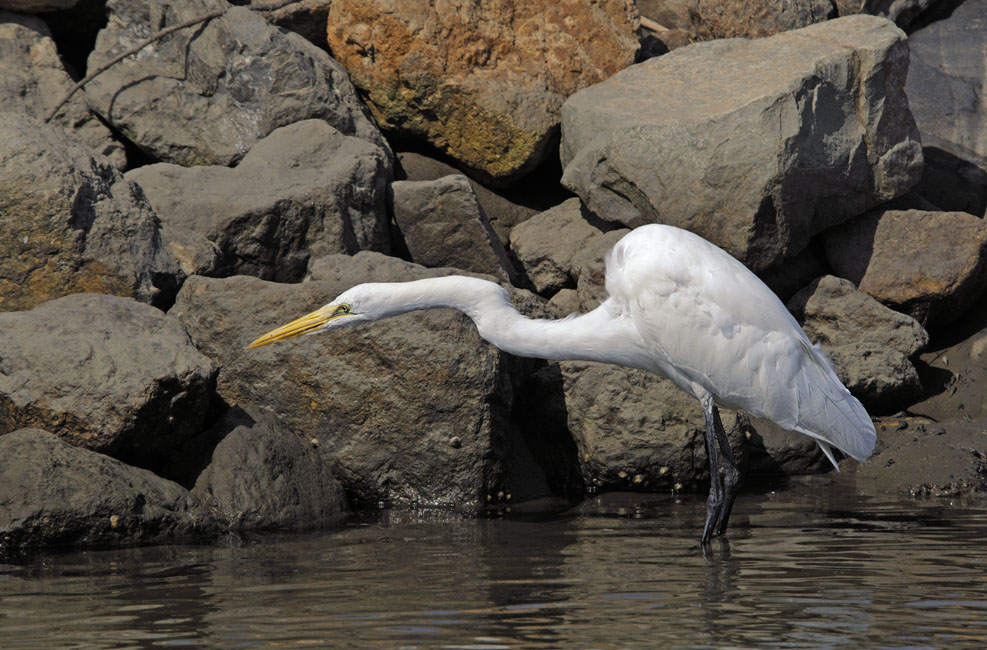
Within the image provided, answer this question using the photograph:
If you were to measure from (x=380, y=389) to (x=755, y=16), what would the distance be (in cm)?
530

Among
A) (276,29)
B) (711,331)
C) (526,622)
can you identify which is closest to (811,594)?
(526,622)

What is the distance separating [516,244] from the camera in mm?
9352

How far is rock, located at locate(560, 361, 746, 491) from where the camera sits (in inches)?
282

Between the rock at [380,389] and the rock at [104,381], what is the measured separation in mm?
651

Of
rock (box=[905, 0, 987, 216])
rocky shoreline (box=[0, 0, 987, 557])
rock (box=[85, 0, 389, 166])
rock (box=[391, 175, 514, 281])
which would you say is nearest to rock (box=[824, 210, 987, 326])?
rocky shoreline (box=[0, 0, 987, 557])

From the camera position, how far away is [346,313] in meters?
5.62

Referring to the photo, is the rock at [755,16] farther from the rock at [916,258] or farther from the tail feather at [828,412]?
the tail feather at [828,412]

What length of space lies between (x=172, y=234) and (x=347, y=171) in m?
1.34

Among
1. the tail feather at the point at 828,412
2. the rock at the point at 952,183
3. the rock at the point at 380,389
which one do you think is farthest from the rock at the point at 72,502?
the rock at the point at 952,183

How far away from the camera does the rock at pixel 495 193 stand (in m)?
9.82

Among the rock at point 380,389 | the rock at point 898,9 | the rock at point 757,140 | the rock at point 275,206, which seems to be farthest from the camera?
the rock at point 898,9

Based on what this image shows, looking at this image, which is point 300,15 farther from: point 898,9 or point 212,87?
point 898,9

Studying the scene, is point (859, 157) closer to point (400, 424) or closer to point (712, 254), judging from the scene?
point (712, 254)

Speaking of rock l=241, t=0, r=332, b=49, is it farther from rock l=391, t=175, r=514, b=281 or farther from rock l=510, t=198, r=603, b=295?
rock l=510, t=198, r=603, b=295
